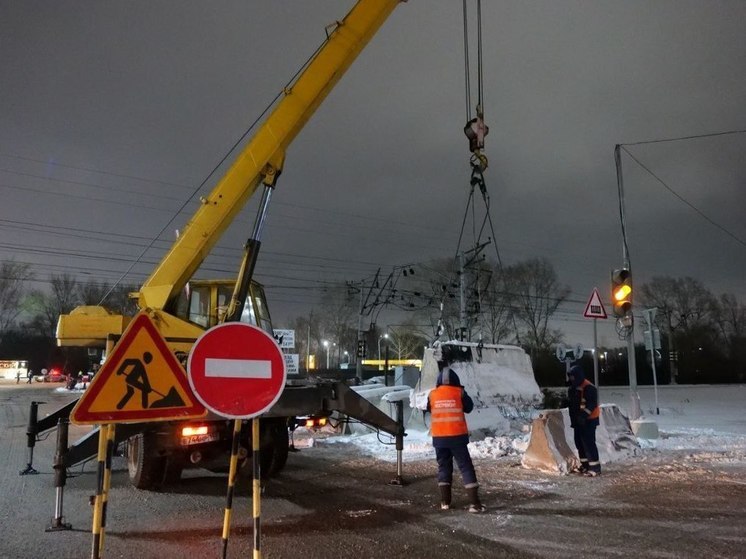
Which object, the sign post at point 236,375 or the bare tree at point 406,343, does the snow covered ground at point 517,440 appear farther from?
the bare tree at point 406,343

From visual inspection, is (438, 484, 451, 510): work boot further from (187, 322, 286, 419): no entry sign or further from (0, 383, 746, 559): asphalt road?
(187, 322, 286, 419): no entry sign

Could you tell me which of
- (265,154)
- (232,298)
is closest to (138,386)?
(232,298)

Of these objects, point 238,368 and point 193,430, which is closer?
point 238,368

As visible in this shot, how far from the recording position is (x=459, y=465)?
6.73 m

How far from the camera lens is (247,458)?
810 cm

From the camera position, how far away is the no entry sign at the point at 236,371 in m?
4.15

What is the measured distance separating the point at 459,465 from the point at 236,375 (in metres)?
3.52

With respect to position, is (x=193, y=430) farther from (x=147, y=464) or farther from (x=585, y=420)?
(x=585, y=420)

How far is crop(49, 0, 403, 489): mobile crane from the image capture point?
7.56 m

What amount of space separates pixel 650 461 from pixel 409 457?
4.10 meters

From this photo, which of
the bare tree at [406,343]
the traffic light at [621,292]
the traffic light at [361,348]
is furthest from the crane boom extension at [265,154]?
the bare tree at [406,343]

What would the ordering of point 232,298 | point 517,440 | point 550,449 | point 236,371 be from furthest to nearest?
point 517,440
point 550,449
point 232,298
point 236,371

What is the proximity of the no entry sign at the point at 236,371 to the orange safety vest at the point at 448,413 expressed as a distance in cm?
307

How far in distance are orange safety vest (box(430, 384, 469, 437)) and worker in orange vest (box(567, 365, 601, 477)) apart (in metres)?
2.81
